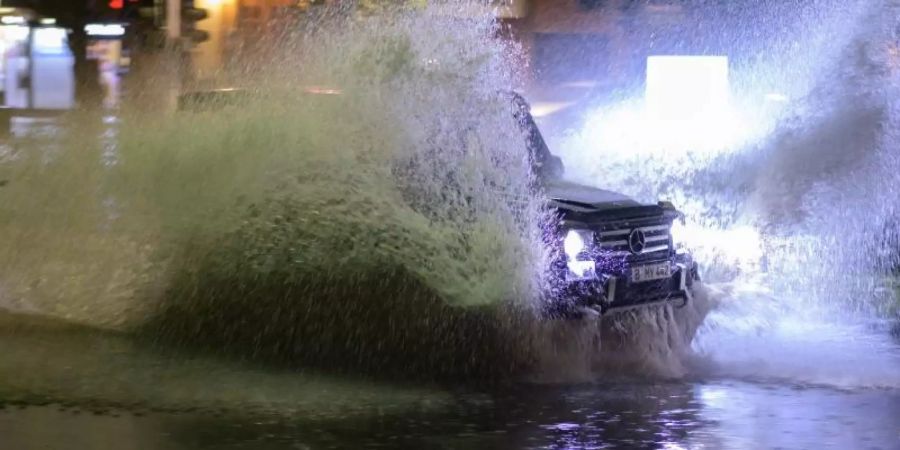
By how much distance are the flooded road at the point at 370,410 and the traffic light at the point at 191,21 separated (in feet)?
28.5

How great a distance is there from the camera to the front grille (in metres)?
7.69

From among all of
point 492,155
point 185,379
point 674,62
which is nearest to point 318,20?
point 492,155

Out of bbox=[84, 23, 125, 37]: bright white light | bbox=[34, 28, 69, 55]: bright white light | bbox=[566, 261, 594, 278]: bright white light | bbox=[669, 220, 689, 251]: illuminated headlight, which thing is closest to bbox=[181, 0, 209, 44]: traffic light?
bbox=[84, 23, 125, 37]: bright white light

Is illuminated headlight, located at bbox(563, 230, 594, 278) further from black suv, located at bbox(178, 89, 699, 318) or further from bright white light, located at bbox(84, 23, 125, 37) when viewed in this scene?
bright white light, located at bbox(84, 23, 125, 37)

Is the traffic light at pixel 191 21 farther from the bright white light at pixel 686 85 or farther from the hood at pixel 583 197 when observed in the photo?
the hood at pixel 583 197

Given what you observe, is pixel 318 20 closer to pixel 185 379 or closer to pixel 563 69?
pixel 185 379

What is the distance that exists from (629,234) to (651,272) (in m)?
0.29

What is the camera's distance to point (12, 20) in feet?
63.8

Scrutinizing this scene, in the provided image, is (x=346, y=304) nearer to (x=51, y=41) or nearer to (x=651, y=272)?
(x=651, y=272)

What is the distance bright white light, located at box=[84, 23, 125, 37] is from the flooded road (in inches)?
438

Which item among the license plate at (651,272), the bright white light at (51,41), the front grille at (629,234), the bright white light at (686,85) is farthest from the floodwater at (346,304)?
the bright white light at (686,85)

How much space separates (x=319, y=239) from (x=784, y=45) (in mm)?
14440

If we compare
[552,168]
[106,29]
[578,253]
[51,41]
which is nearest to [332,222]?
[578,253]

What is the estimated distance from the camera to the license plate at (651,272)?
25.7ft
